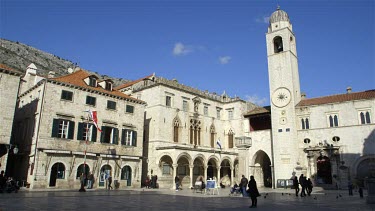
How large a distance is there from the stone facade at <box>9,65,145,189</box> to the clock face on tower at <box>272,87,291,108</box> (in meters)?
17.6

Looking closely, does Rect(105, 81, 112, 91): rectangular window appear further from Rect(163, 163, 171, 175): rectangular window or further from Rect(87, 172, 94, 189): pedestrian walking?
Rect(163, 163, 171, 175): rectangular window

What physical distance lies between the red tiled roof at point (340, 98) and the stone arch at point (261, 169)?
8.90 meters

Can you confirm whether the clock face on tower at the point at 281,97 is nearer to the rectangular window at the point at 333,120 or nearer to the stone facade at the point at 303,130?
the stone facade at the point at 303,130

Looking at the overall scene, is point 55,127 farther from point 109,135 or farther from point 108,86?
point 108,86

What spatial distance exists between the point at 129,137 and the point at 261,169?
19.7m

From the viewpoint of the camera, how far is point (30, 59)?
78.1 metres

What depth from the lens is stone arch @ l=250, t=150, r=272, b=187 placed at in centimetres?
3975

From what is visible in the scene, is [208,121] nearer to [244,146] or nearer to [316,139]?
[316,139]

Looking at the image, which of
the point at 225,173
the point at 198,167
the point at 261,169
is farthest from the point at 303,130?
the point at 198,167

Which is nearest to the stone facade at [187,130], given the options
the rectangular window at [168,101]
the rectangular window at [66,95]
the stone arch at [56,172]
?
the rectangular window at [168,101]

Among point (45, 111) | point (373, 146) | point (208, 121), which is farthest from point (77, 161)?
point (373, 146)

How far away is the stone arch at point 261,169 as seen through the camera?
3975cm

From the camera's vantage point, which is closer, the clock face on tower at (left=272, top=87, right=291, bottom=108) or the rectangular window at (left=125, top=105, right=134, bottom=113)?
the rectangular window at (left=125, top=105, right=134, bottom=113)

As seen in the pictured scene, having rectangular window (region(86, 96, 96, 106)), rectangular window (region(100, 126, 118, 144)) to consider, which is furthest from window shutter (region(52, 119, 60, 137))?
rectangular window (region(100, 126, 118, 144))
